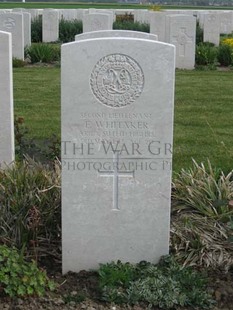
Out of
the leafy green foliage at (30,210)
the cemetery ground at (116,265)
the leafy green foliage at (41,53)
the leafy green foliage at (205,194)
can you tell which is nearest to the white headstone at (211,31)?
the leafy green foliage at (41,53)

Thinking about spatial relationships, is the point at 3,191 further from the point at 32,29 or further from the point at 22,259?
the point at 32,29

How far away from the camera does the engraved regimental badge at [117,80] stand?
438 cm

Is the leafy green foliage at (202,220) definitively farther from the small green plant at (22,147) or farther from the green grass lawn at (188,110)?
the small green plant at (22,147)

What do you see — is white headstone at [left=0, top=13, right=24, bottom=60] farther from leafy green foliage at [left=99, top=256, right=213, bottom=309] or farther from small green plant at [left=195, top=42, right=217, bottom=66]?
leafy green foliage at [left=99, top=256, right=213, bottom=309]

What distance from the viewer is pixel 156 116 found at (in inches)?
175

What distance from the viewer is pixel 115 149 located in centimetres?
450

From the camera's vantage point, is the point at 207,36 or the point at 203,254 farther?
the point at 207,36

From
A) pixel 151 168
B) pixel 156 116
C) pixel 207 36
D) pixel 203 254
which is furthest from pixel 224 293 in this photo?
pixel 207 36

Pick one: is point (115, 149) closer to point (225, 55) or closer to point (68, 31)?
point (225, 55)

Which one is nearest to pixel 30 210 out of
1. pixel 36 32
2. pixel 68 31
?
pixel 68 31

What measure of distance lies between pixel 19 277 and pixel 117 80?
1.38m

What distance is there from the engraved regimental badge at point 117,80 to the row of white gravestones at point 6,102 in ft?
6.33

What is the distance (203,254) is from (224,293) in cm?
43

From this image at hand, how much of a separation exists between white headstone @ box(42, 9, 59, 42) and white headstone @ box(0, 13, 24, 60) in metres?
5.63
